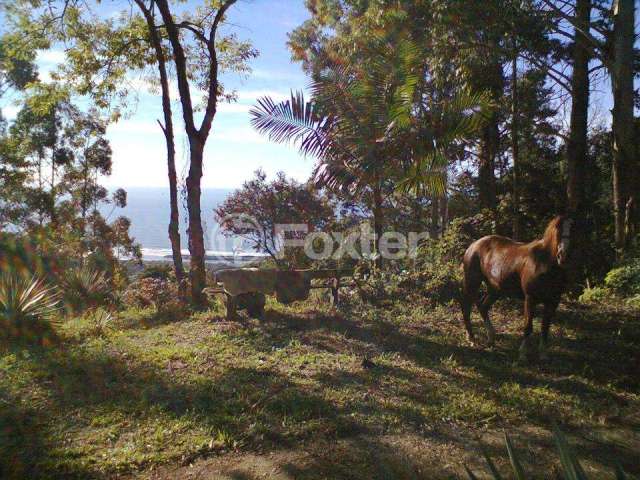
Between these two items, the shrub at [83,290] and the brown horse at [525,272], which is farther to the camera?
the shrub at [83,290]

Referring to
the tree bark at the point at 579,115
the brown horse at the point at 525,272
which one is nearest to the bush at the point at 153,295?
the brown horse at the point at 525,272

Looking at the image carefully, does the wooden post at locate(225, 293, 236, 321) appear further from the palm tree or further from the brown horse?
A: the brown horse

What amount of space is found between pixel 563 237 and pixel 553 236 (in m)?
0.29

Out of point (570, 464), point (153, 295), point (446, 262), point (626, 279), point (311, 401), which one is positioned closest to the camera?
point (570, 464)

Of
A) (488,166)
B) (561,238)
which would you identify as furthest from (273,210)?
(561,238)

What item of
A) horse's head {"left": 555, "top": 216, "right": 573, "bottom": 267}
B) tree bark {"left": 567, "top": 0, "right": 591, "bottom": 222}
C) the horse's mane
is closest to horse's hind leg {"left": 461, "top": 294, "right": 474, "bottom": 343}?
the horse's mane

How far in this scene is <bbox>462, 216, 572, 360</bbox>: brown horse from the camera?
5.51 metres

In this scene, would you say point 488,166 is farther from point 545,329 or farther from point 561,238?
point 561,238

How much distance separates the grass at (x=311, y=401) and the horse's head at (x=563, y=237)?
142 cm

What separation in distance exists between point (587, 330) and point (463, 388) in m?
3.35

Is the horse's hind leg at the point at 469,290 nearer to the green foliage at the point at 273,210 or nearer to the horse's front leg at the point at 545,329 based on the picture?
the horse's front leg at the point at 545,329

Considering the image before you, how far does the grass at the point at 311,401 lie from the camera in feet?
11.7

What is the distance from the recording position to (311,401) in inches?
180

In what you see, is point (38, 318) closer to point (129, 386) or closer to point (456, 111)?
point (129, 386)
